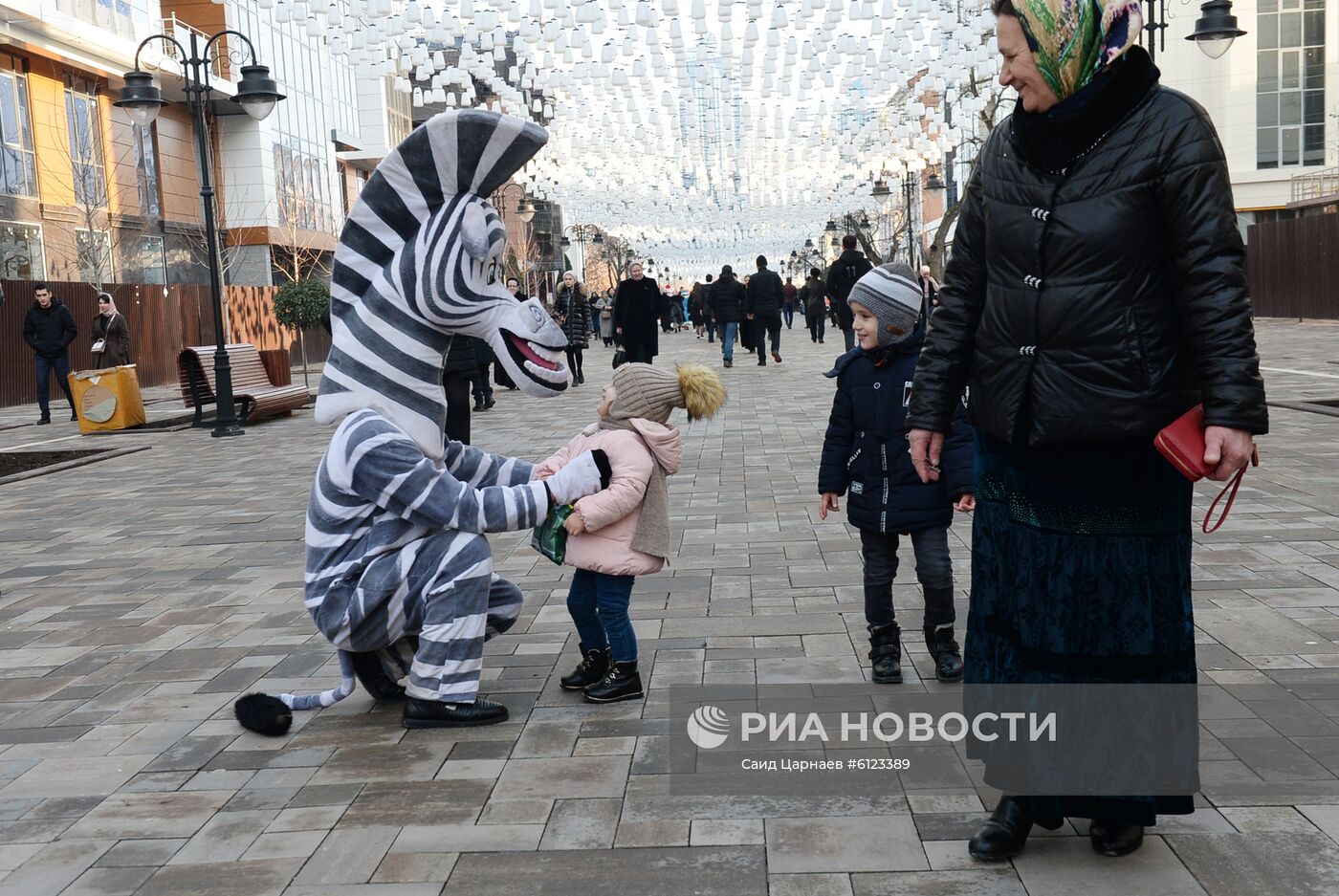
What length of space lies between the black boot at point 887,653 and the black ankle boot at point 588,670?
2.99 ft

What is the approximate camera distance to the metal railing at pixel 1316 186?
36.0 metres

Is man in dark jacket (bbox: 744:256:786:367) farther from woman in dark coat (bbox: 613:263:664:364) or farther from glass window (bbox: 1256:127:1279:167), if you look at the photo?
glass window (bbox: 1256:127:1279:167)

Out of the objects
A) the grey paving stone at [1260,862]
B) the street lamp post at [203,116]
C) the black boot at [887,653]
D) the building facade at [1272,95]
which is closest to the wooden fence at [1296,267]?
the building facade at [1272,95]

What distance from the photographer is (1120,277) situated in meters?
2.97

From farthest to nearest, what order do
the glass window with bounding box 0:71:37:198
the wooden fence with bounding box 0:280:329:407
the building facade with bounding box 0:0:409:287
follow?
the building facade with bounding box 0:0:409:287
the glass window with bounding box 0:71:37:198
the wooden fence with bounding box 0:280:329:407

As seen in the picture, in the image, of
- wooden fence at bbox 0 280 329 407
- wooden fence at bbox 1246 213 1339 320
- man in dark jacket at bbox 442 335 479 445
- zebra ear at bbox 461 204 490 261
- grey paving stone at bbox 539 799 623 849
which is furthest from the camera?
wooden fence at bbox 1246 213 1339 320

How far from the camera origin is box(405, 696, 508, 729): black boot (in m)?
4.35

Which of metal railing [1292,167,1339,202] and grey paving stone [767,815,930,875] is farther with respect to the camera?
metal railing [1292,167,1339,202]

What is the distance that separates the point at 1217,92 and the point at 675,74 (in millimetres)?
32056

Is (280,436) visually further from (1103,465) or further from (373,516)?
(1103,465)

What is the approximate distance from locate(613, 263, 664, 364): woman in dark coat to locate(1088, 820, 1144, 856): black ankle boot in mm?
14618

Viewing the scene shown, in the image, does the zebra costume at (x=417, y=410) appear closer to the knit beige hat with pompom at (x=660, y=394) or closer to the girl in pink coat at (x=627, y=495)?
the girl in pink coat at (x=627, y=495)

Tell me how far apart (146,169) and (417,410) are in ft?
106

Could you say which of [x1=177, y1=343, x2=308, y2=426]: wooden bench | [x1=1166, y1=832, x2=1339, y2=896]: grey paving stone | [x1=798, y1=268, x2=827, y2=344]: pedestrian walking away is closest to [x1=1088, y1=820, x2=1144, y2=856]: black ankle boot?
[x1=1166, y1=832, x2=1339, y2=896]: grey paving stone
